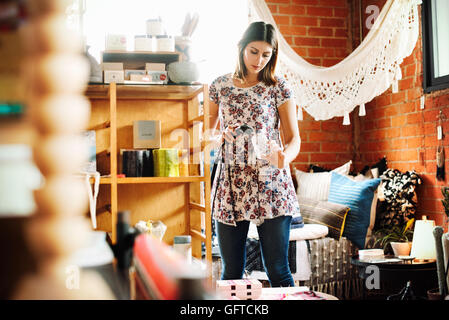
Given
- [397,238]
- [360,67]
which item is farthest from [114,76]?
[397,238]

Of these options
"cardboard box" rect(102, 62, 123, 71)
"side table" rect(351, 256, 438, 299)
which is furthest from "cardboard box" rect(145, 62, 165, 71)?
"side table" rect(351, 256, 438, 299)

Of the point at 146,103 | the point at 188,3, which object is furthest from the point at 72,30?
the point at 188,3

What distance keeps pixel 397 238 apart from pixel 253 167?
141cm

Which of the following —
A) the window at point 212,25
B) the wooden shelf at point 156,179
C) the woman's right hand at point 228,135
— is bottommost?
the wooden shelf at point 156,179

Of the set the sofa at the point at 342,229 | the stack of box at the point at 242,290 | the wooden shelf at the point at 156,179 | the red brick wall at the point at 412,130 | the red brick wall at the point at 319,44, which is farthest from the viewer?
the red brick wall at the point at 319,44

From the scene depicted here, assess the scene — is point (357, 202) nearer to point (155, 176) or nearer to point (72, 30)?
point (155, 176)

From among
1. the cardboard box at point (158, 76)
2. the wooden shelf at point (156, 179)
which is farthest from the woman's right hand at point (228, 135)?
the cardboard box at point (158, 76)

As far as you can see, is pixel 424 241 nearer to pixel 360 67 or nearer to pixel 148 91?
pixel 360 67

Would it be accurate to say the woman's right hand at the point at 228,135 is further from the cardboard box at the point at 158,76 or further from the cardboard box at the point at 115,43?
the cardboard box at the point at 115,43

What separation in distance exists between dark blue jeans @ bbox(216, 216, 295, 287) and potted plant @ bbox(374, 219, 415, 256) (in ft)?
3.74

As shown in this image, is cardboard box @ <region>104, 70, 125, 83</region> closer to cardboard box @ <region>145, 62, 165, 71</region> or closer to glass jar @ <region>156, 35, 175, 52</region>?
cardboard box @ <region>145, 62, 165, 71</region>

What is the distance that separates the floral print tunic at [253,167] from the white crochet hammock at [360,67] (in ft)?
3.61

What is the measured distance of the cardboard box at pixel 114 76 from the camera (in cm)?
201
